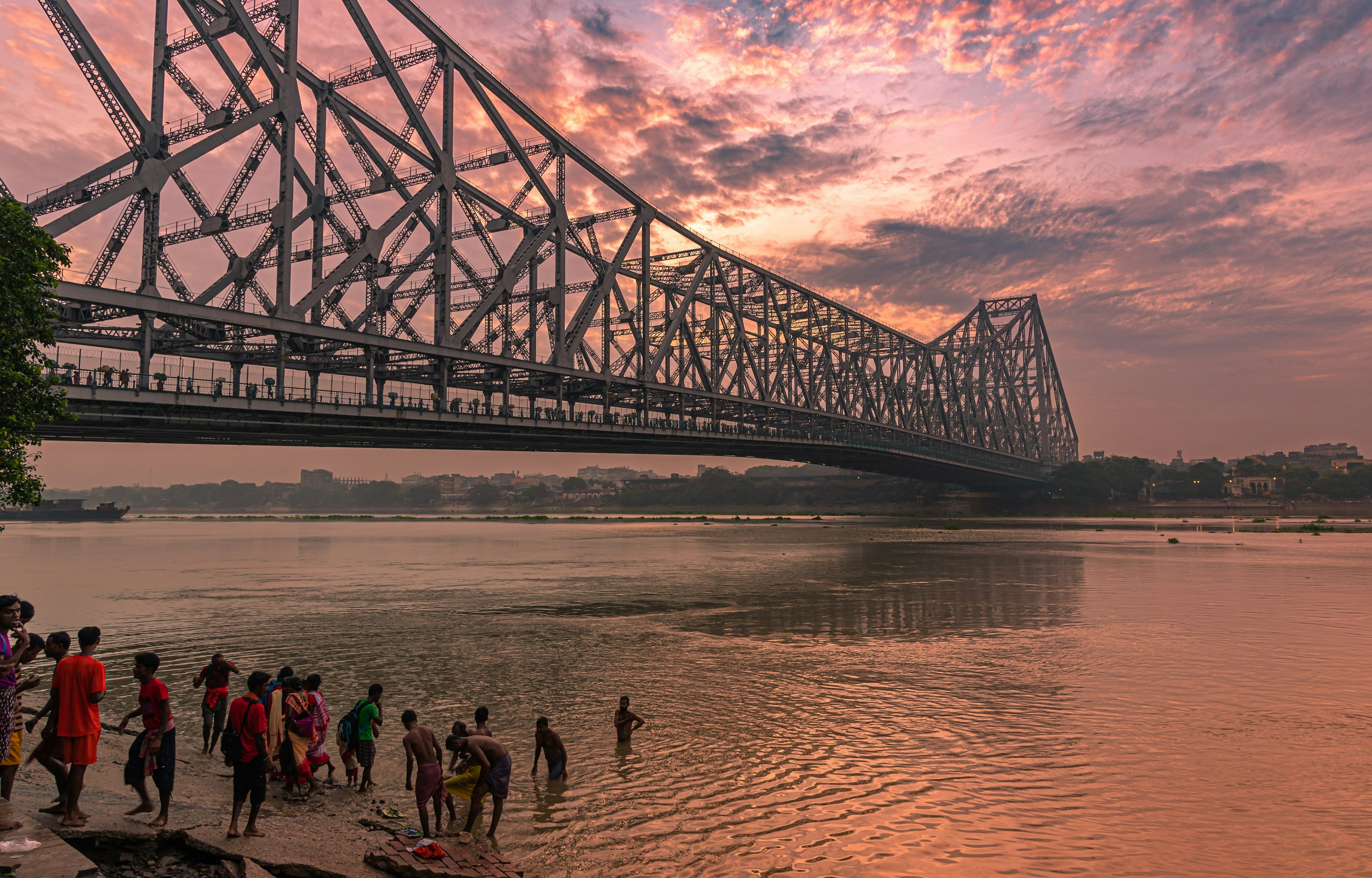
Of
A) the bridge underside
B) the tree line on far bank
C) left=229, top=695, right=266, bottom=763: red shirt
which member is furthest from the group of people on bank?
the tree line on far bank

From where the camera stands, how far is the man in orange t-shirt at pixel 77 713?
8141mm

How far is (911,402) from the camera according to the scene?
144 m

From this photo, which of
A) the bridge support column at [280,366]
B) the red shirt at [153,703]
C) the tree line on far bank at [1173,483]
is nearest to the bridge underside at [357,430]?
the bridge support column at [280,366]

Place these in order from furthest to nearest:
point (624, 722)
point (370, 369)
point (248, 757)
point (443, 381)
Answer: point (443, 381)
point (370, 369)
point (624, 722)
point (248, 757)

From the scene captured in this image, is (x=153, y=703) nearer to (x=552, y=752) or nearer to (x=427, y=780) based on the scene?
(x=427, y=780)

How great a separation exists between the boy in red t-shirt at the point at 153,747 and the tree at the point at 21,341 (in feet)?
33.6

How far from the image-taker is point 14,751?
841 centimetres

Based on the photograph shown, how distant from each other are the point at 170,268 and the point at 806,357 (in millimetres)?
91835

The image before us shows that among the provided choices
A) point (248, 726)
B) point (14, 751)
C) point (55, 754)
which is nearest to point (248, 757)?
point (248, 726)

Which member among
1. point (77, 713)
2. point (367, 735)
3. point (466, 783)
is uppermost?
point (77, 713)

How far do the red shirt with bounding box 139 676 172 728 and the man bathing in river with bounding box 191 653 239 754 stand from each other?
1.56 meters

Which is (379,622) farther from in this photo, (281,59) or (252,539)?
(252,539)

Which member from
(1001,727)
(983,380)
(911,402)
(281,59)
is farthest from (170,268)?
(983,380)

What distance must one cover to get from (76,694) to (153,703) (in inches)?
28.6
